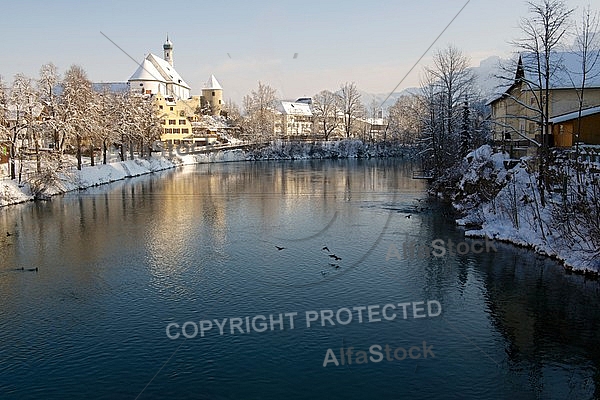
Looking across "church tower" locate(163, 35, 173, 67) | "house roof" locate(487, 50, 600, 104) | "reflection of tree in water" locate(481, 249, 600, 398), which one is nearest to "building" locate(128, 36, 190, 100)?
"church tower" locate(163, 35, 173, 67)

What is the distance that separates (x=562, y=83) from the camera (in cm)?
3212

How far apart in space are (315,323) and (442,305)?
3.61 metres

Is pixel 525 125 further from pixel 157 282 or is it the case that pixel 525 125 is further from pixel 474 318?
pixel 157 282

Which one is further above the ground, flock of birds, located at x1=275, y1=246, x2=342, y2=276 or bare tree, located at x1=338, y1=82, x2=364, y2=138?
bare tree, located at x1=338, y1=82, x2=364, y2=138

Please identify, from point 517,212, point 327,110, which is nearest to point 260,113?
point 327,110

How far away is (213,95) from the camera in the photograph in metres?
120

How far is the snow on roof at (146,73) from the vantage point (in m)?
102

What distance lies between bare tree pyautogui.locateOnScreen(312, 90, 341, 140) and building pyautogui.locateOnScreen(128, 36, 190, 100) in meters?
27.9

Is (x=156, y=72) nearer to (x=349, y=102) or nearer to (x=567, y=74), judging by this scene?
(x=349, y=102)

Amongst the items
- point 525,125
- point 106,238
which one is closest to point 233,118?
point 525,125

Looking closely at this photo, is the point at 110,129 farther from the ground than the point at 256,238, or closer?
farther from the ground

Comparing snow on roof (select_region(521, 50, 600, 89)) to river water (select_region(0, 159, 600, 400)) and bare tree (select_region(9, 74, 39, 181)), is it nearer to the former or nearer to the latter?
river water (select_region(0, 159, 600, 400))

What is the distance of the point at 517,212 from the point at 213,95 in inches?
4127

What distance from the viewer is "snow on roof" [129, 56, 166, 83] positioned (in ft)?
334
